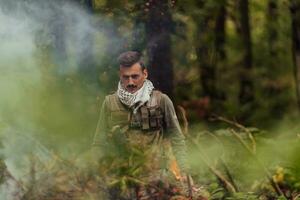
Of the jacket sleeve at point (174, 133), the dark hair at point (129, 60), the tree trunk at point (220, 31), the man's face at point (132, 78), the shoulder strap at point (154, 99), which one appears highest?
the tree trunk at point (220, 31)

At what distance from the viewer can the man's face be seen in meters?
4.04

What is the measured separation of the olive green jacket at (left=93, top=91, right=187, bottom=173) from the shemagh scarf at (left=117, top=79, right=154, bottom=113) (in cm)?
3

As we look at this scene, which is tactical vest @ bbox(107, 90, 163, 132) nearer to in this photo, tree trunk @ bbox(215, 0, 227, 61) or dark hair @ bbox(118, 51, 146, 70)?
dark hair @ bbox(118, 51, 146, 70)

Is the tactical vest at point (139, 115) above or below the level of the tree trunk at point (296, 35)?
below

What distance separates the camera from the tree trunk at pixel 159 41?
201 inches

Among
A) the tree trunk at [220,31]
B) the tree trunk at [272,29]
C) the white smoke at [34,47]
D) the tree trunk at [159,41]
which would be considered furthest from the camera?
the tree trunk at [272,29]

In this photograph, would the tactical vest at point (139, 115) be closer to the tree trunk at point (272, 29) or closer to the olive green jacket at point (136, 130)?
the olive green jacket at point (136, 130)

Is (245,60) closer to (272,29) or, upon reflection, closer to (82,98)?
(272,29)

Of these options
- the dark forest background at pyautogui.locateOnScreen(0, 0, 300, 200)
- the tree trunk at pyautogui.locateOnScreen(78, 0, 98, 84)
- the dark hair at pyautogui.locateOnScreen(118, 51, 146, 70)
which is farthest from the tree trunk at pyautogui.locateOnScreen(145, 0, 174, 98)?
the dark hair at pyautogui.locateOnScreen(118, 51, 146, 70)

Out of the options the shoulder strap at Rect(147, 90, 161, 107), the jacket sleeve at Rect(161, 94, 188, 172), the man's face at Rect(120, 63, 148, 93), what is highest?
the man's face at Rect(120, 63, 148, 93)

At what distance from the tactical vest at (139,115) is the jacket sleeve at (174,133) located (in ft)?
0.11

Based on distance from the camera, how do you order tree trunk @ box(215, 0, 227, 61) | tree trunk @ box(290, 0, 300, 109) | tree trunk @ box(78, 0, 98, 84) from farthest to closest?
tree trunk @ box(215, 0, 227, 61) < tree trunk @ box(290, 0, 300, 109) < tree trunk @ box(78, 0, 98, 84)

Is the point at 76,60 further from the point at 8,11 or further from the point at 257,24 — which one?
the point at 257,24

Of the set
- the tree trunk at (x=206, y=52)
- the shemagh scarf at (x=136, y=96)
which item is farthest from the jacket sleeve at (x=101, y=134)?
the tree trunk at (x=206, y=52)
